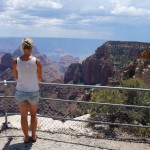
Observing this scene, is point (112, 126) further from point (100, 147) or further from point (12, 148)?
point (12, 148)

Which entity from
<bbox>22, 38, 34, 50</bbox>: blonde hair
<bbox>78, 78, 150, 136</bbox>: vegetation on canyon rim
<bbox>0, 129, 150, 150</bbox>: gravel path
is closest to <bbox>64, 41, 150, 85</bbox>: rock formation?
<bbox>78, 78, 150, 136</bbox>: vegetation on canyon rim

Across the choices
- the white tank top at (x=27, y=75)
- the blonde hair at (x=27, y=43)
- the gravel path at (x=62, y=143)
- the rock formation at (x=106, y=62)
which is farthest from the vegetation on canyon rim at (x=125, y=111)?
the rock formation at (x=106, y=62)

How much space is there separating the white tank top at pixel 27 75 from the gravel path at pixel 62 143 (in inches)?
48.7

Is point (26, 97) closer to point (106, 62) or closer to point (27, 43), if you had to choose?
point (27, 43)

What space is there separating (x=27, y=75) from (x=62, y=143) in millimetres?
1740

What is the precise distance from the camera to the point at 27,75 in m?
7.54

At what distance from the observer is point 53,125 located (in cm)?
968

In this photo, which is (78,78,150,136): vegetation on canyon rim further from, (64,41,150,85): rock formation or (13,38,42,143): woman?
(64,41,150,85): rock formation

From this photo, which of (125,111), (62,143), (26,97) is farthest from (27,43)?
(125,111)

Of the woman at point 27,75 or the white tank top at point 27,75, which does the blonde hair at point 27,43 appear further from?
the white tank top at point 27,75

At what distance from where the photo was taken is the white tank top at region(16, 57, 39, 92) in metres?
7.50

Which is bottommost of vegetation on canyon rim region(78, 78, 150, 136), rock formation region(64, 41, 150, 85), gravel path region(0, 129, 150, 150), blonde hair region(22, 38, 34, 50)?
rock formation region(64, 41, 150, 85)

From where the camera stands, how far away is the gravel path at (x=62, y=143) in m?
8.05

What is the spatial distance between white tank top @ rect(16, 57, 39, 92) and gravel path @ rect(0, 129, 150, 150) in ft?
4.06
